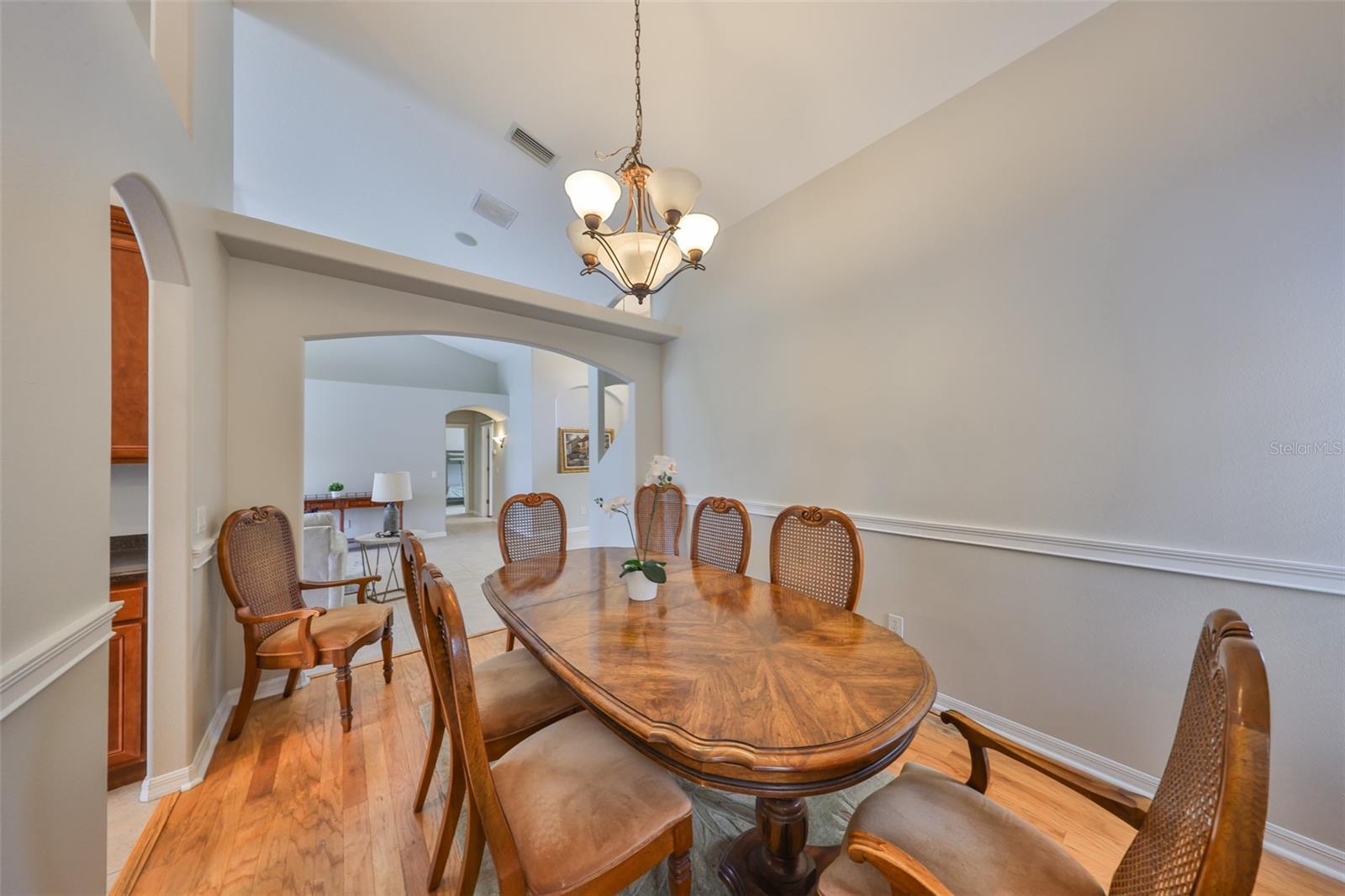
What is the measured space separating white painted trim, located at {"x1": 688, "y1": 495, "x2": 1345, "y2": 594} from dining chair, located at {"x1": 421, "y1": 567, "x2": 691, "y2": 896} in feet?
6.09

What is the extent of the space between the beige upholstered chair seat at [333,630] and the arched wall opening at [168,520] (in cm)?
33

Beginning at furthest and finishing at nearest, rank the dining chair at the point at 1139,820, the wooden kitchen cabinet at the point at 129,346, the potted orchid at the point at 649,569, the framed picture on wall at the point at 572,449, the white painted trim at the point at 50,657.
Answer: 1. the framed picture on wall at the point at 572,449
2. the wooden kitchen cabinet at the point at 129,346
3. the potted orchid at the point at 649,569
4. the white painted trim at the point at 50,657
5. the dining chair at the point at 1139,820

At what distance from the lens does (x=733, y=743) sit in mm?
902

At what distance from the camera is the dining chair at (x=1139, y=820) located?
0.52m

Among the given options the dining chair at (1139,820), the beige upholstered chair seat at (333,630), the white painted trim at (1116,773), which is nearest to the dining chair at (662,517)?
the beige upholstered chair seat at (333,630)

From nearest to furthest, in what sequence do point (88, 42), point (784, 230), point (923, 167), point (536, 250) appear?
point (88, 42)
point (923, 167)
point (784, 230)
point (536, 250)

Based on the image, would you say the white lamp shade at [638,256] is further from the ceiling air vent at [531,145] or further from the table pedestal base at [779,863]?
the table pedestal base at [779,863]

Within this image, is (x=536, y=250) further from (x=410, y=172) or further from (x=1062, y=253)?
(x=1062, y=253)

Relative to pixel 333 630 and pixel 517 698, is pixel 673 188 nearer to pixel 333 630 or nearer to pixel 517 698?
pixel 517 698

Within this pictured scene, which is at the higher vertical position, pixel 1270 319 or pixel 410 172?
pixel 410 172

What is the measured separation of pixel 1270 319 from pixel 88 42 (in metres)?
3.53

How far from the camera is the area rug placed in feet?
4.55

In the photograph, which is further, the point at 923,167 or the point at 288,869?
the point at 923,167

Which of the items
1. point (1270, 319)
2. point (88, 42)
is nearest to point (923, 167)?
point (1270, 319)
